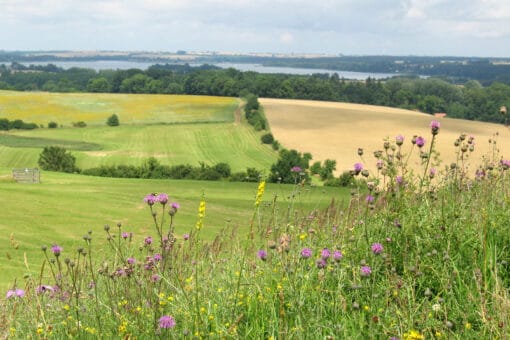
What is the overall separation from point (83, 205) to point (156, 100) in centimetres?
7802

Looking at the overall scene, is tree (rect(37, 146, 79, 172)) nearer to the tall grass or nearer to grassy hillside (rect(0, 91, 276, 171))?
grassy hillside (rect(0, 91, 276, 171))

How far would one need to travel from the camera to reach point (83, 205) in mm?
19781

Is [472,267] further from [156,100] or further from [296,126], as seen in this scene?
[156,100]

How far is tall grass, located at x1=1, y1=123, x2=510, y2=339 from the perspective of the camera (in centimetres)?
322

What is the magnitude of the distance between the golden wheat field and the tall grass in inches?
1609

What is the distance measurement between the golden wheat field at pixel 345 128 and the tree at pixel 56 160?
2312 centimetres

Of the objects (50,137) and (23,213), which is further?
(50,137)

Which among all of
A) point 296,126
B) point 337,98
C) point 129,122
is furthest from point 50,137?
point 337,98

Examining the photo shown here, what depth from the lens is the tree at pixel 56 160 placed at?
162ft

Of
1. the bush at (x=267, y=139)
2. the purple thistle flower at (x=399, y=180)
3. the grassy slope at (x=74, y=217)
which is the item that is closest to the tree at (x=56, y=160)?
the bush at (x=267, y=139)

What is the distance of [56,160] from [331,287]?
4961 centimetres

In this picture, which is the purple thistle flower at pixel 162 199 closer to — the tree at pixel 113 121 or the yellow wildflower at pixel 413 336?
the yellow wildflower at pixel 413 336

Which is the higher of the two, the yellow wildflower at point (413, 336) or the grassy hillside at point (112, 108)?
the yellow wildflower at point (413, 336)


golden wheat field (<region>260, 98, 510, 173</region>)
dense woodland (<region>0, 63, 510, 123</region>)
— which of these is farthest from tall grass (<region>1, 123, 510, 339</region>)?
dense woodland (<region>0, 63, 510, 123</region>)
